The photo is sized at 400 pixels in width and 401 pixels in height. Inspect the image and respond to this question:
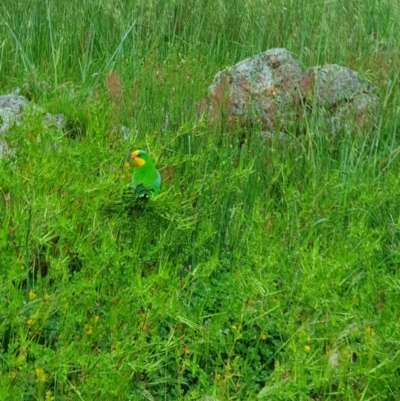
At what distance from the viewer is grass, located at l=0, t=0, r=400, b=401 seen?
243cm

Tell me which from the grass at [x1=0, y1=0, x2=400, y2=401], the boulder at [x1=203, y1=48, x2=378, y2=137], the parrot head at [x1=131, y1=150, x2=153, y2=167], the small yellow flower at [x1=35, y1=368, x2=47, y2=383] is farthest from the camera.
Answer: the boulder at [x1=203, y1=48, x2=378, y2=137]

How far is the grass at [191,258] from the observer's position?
243cm

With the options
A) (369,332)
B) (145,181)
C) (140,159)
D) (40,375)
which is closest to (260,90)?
(140,159)

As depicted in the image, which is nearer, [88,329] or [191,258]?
[88,329]

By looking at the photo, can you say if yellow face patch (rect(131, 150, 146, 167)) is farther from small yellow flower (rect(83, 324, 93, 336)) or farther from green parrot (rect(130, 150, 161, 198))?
small yellow flower (rect(83, 324, 93, 336))

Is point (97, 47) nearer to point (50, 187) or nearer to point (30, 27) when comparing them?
point (30, 27)

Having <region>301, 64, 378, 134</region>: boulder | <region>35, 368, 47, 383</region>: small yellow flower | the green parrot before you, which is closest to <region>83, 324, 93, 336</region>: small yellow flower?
<region>35, 368, 47, 383</region>: small yellow flower

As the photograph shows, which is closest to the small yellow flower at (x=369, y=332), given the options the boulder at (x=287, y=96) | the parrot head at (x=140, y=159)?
the parrot head at (x=140, y=159)

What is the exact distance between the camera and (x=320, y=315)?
2721 mm

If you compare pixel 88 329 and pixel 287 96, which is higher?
pixel 88 329

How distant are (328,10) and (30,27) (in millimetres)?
1952

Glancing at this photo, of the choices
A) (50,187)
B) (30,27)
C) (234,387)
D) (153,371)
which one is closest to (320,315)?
(234,387)

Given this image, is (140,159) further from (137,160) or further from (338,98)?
(338,98)

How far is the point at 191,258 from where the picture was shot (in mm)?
3107
